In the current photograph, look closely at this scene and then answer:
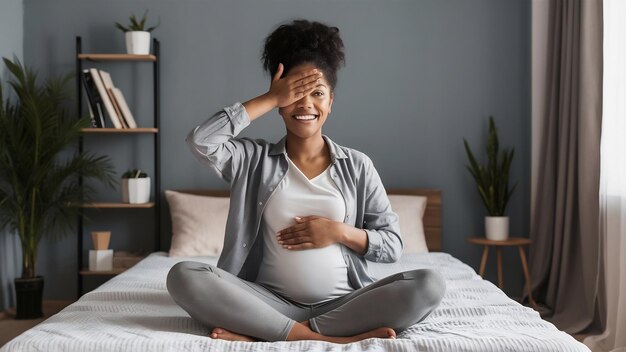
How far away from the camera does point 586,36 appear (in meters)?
3.59

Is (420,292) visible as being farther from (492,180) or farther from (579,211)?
(492,180)

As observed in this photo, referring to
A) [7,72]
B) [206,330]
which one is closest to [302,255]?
[206,330]

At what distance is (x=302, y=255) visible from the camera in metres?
2.24

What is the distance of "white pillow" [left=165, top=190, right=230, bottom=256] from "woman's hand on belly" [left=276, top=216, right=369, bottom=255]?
1.59m

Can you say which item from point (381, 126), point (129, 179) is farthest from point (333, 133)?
point (129, 179)

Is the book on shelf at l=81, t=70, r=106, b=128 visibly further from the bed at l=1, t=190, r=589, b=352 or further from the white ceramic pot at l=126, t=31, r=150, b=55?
the bed at l=1, t=190, r=589, b=352

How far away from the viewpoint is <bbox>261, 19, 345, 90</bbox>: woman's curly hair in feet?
7.65

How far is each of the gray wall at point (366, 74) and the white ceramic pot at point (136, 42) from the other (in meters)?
0.23

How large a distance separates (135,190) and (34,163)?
528mm

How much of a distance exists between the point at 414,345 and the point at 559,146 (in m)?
2.33

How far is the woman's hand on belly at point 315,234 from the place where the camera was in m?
2.23

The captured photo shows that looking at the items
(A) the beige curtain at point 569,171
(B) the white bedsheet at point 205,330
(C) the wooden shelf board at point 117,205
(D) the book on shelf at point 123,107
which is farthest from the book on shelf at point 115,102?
(A) the beige curtain at point 569,171

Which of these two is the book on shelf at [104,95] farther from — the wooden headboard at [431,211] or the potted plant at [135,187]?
the wooden headboard at [431,211]

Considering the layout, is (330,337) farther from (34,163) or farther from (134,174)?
(34,163)
